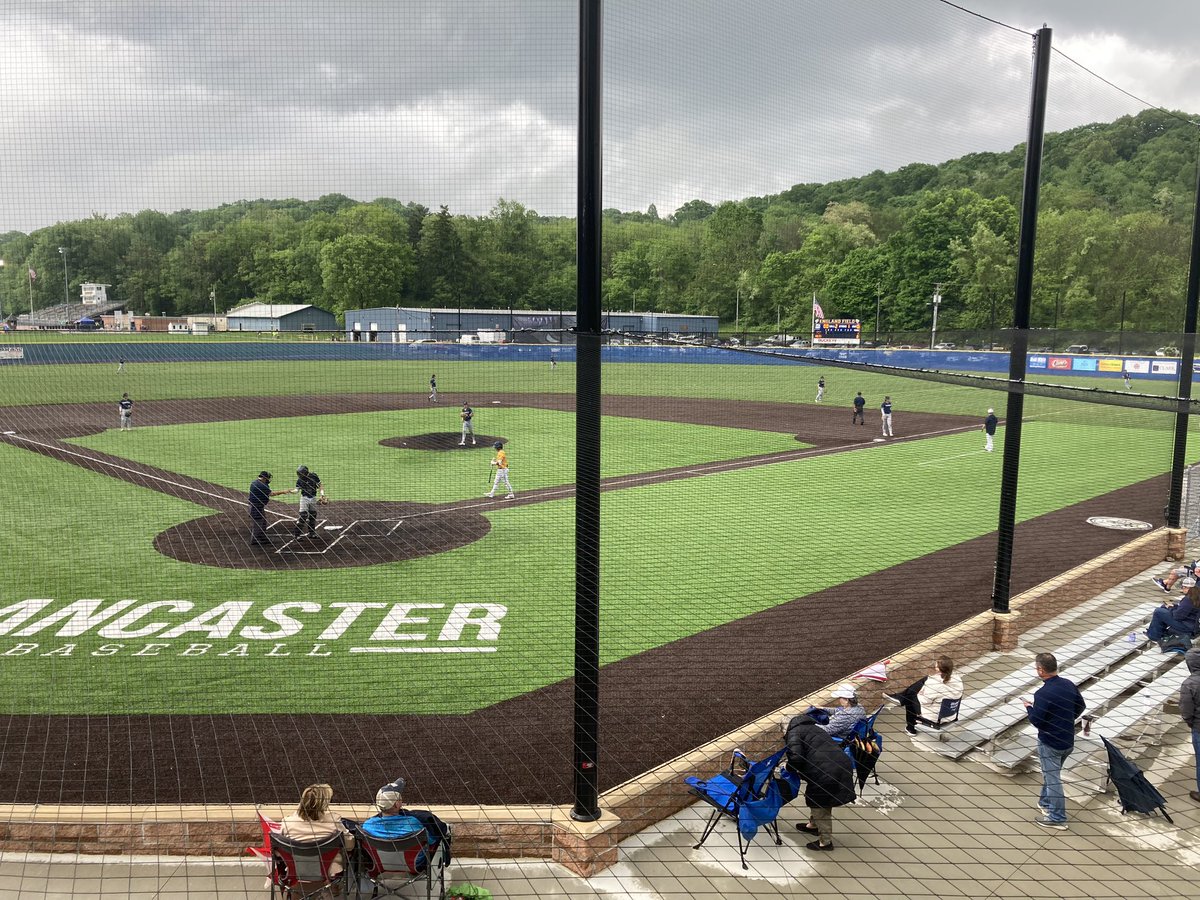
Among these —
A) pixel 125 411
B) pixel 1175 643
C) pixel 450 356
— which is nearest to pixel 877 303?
pixel 450 356

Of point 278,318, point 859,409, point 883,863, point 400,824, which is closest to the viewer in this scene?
point 400,824

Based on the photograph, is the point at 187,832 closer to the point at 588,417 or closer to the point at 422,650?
the point at 588,417

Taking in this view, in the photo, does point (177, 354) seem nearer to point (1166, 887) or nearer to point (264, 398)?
point (264, 398)

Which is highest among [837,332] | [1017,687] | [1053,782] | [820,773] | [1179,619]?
[837,332]

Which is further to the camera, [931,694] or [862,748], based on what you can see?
[931,694]

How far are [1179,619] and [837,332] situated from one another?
9.64 metres

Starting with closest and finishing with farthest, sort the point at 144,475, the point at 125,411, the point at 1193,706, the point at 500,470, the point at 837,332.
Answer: the point at 1193,706, the point at 500,470, the point at 837,332, the point at 144,475, the point at 125,411

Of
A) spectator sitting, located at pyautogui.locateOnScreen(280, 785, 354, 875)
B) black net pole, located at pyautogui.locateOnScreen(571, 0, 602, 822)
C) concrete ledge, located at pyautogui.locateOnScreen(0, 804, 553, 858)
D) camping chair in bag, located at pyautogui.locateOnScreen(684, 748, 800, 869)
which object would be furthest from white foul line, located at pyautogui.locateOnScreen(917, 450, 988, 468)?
spectator sitting, located at pyautogui.locateOnScreen(280, 785, 354, 875)

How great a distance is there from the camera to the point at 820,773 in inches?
189

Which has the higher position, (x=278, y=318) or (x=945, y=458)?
(x=278, y=318)

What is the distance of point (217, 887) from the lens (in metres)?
4.35

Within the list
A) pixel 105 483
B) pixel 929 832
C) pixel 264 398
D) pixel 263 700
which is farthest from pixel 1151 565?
pixel 264 398

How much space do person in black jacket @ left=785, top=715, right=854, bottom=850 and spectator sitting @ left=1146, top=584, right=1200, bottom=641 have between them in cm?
492

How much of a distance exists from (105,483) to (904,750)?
16998 millimetres
